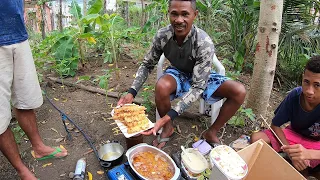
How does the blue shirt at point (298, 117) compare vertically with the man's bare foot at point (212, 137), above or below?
above

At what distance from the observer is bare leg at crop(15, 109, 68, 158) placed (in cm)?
201

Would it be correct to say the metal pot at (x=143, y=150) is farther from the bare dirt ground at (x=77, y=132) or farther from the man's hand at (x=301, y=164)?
the man's hand at (x=301, y=164)

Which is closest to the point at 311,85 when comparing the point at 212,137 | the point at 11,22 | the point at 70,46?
the point at 212,137

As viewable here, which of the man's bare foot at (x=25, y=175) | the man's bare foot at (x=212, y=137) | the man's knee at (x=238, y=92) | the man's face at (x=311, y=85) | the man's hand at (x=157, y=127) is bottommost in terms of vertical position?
the man's bare foot at (x=25, y=175)

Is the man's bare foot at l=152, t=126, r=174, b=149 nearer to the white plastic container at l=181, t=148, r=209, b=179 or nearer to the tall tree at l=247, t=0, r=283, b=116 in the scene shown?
the white plastic container at l=181, t=148, r=209, b=179

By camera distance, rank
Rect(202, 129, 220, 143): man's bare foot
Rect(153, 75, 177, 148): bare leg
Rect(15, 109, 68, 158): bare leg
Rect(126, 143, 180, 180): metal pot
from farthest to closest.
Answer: Rect(202, 129, 220, 143): man's bare foot < Rect(153, 75, 177, 148): bare leg < Rect(15, 109, 68, 158): bare leg < Rect(126, 143, 180, 180): metal pot

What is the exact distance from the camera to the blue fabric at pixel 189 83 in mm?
2314

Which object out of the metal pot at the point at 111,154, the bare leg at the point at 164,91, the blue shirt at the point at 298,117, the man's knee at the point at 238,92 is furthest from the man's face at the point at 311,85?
the metal pot at the point at 111,154

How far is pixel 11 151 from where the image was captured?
1.85 meters

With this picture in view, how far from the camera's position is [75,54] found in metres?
4.01

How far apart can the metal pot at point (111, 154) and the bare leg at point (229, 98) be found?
2.98 ft

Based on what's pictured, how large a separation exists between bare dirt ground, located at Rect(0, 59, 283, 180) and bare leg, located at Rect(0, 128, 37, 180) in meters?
0.19

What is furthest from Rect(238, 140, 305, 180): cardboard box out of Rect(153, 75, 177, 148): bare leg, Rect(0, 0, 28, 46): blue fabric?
Rect(0, 0, 28, 46): blue fabric

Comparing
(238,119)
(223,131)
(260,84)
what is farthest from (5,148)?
(260,84)
